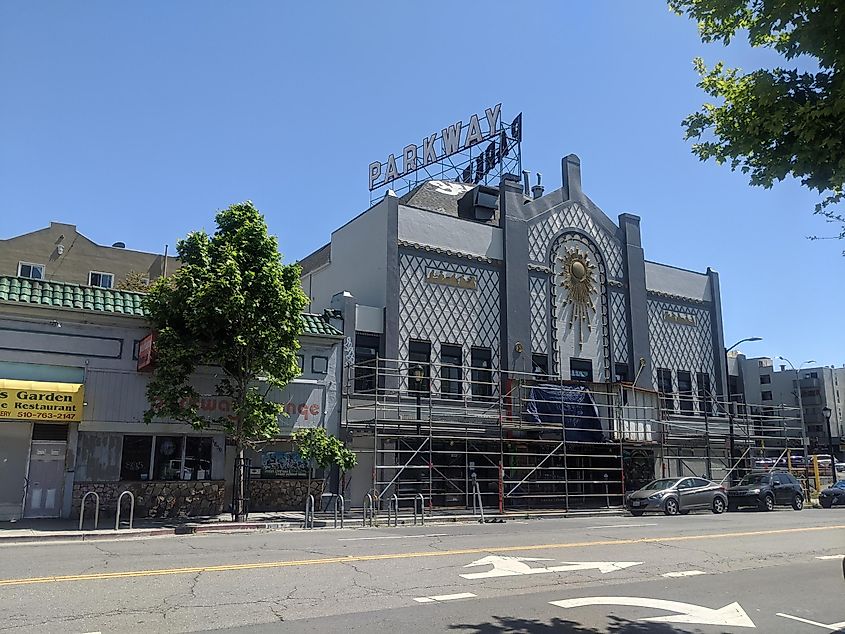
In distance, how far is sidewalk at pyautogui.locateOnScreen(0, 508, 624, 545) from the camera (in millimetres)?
16234

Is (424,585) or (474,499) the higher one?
(474,499)

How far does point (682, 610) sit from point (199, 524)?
13176mm

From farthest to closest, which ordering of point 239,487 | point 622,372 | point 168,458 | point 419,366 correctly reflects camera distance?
point 622,372 → point 419,366 → point 168,458 → point 239,487

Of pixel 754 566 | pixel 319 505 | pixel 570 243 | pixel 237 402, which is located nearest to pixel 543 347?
pixel 570 243

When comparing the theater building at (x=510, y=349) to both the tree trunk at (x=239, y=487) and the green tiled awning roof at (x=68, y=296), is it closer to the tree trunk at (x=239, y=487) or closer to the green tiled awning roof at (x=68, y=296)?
the tree trunk at (x=239, y=487)

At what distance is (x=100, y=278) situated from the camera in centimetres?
3572

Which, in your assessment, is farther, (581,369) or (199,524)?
(581,369)

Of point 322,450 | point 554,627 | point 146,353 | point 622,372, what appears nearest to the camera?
point 554,627

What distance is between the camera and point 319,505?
77.7ft

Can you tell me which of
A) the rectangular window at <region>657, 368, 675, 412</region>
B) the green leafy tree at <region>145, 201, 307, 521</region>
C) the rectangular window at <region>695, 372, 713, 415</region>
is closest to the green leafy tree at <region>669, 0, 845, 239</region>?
the green leafy tree at <region>145, 201, 307, 521</region>

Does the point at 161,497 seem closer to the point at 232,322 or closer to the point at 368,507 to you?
the point at 232,322

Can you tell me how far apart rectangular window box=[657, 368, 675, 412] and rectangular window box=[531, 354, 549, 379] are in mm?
6448

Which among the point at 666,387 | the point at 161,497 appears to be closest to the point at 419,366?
the point at 161,497

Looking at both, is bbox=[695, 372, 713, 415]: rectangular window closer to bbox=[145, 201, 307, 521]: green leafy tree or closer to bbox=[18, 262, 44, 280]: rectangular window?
bbox=[145, 201, 307, 521]: green leafy tree
